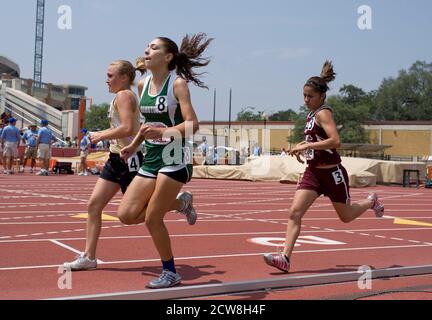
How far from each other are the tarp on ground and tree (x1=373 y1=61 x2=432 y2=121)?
74.1 meters

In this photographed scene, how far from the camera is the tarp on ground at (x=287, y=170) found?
2584 centimetres

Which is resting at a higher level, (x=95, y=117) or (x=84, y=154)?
(x=95, y=117)

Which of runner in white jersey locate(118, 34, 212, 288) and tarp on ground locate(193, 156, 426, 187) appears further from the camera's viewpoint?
tarp on ground locate(193, 156, 426, 187)

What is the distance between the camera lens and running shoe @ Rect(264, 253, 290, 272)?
6.16m

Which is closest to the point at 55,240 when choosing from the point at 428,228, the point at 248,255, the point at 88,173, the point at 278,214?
the point at 248,255

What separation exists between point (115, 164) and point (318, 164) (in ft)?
6.75

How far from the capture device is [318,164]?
21.8ft

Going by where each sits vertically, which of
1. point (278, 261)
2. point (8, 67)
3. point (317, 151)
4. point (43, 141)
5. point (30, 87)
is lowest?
point (278, 261)

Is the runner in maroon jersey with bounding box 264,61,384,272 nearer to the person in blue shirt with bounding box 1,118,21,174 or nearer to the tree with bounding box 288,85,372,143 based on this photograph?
the person in blue shirt with bounding box 1,118,21,174

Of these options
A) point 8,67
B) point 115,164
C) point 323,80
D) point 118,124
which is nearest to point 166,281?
point 115,164

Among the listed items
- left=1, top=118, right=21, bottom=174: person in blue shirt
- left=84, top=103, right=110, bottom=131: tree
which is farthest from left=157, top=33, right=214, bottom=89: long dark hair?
left=84, top=103, right=110, bottom=131: tree

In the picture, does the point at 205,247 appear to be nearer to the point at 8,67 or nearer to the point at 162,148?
the point at 162,148
